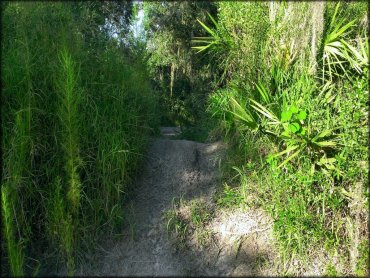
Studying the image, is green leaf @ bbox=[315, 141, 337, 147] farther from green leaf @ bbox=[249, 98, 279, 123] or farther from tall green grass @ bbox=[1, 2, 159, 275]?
tall green grass @ bbox=[1, 2, 159, 275]

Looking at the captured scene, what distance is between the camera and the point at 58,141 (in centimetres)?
466

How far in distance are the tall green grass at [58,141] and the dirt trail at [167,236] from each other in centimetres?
26

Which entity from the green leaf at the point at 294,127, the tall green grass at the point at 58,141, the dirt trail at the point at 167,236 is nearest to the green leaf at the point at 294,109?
the green leaf at the point at 294,127

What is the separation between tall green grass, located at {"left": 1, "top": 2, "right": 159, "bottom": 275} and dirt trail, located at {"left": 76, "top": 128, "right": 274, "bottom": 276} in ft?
0.87

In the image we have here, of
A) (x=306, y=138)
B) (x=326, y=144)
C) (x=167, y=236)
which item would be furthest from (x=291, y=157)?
(x=167, y=236)

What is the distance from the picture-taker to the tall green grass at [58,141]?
4.32m

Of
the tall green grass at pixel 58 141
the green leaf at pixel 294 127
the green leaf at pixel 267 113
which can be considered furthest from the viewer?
the green leaf at pixel 267 113

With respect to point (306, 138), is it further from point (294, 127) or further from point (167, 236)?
point (167, 236)

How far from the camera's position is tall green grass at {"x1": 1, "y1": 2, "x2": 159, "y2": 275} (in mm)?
4316

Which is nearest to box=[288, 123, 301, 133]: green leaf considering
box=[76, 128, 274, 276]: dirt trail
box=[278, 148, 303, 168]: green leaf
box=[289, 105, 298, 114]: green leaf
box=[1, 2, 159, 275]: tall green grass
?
box=[289, 105, 298, 114]: green leaf

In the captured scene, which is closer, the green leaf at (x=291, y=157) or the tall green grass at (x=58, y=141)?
the tall green grass at (x=58, y=141)

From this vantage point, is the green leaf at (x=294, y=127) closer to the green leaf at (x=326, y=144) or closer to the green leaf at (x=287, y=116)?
the green leaf at (x=287, y=116)

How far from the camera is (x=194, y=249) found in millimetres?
4684

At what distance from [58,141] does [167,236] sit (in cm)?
177
